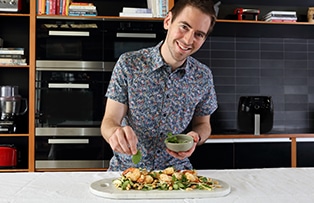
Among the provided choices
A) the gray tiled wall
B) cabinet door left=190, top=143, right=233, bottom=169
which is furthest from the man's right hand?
the gray tiled wall

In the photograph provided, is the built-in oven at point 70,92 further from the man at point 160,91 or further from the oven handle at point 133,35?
the man at point 160,91

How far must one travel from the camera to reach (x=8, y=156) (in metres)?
3.10

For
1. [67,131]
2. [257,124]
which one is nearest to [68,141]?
[67,131]

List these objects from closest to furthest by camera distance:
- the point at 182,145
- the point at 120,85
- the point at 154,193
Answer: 1. the point at 154,193
2. the point at 182,145
3. the point at 120,85

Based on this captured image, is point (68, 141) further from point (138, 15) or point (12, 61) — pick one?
point (138, 15)

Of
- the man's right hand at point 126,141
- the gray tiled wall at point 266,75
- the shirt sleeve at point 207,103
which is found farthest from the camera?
the gray tiled wall at point 266,75

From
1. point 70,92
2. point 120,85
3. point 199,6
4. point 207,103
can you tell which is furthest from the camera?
point 70,92


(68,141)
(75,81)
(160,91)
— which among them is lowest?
(68,141)

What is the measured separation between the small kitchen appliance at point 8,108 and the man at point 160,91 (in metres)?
1.65

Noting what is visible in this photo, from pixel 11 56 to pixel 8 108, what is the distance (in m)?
0.43

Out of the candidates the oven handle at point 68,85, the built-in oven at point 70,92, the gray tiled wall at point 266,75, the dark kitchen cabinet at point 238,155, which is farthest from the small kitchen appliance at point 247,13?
the oven handle at point 68,85

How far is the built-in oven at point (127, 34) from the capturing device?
3.23 meters

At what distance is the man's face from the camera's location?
165 centimetres

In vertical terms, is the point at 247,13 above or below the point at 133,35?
above
